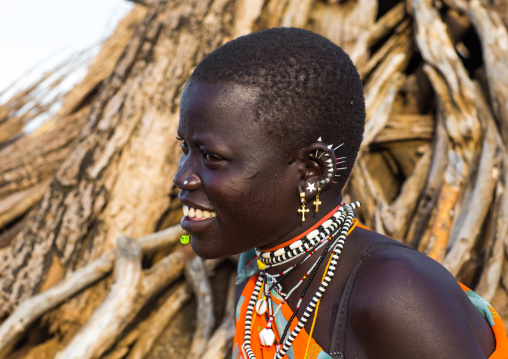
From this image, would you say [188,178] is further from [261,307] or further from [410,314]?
[410,314]

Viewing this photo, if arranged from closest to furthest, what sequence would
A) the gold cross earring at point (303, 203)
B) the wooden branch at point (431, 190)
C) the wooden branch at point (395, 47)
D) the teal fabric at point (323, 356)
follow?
the teal fabric at point (323, 356)
the gold cross earring at point (303, 203)
the wooden branch at point (431, 190)
the wooden branch at point (395, 47)

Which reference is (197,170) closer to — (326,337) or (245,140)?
(245,140)

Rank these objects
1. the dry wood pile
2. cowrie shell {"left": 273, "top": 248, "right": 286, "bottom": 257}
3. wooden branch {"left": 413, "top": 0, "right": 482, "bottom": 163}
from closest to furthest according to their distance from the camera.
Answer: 1. cowrie shell {"left": 273, "top": 248, "right": 286, "bottom": 257}
2. the dry wood pile
3. wooden branch {"left": 413, "top": 0, "right": 482, "bottom": 163}

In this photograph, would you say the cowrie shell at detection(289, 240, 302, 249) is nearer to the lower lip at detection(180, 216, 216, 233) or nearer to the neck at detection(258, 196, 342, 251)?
the neck at detection(258, 196, 342, 251)

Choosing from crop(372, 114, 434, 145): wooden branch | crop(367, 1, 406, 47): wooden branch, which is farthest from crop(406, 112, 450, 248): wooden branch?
crop(367, 1, 406, 47): wooden branch

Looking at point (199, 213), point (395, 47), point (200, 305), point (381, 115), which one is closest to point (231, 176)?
point (199, 213)

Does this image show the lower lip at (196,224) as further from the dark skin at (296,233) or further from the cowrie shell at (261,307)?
the cowrie shell at (261,307)

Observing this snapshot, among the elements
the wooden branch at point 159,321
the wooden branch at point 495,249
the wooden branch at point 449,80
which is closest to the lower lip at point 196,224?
the wooden branch at point 159,321

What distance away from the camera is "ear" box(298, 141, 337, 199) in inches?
62.2

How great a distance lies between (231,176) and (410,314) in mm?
627

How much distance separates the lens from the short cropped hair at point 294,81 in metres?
1.53

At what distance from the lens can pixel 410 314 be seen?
131cm

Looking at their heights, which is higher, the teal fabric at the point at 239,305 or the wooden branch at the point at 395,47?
the teal fabric at the point at 239,305

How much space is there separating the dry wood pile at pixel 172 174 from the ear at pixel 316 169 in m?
1.41
